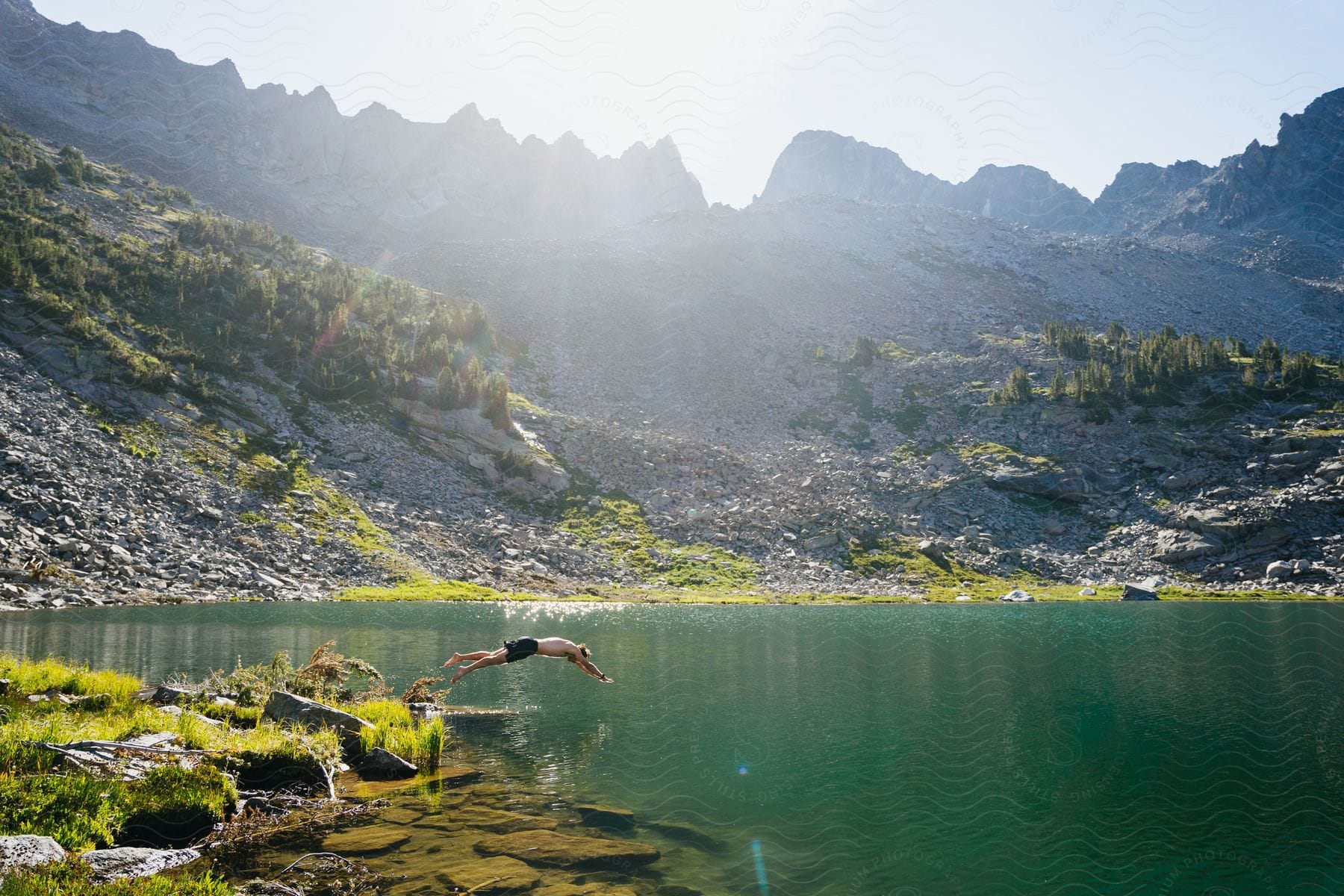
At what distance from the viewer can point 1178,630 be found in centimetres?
4928

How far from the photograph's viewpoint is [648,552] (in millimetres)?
81000

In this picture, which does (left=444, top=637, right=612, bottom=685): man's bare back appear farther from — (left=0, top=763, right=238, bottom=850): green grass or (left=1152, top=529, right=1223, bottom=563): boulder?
(left=1152, top=529, right=1223, bottom=563): boulder

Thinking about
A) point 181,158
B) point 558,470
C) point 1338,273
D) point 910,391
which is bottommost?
point 558,470

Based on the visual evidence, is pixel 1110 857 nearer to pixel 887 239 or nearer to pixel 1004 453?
pixel 1004 453

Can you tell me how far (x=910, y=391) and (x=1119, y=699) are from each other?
311 ft

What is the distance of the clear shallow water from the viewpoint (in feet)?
45.5

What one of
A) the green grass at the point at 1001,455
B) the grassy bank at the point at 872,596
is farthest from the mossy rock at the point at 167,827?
the green grass at the point at 1001,455

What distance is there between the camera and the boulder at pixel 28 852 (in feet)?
26.2

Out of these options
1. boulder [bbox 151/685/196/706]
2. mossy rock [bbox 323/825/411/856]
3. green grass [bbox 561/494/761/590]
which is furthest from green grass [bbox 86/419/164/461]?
mossy rock [bbox 323/825/411/856]

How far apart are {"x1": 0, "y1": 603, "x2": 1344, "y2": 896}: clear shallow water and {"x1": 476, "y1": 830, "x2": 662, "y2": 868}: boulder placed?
1.39m

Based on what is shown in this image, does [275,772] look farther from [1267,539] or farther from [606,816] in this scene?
[1267,539]

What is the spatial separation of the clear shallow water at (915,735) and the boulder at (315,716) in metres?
3.91

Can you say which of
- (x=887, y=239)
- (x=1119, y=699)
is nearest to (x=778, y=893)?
(x=1119, y=699)

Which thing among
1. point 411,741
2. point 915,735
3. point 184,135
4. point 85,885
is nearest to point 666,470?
point 915,735
